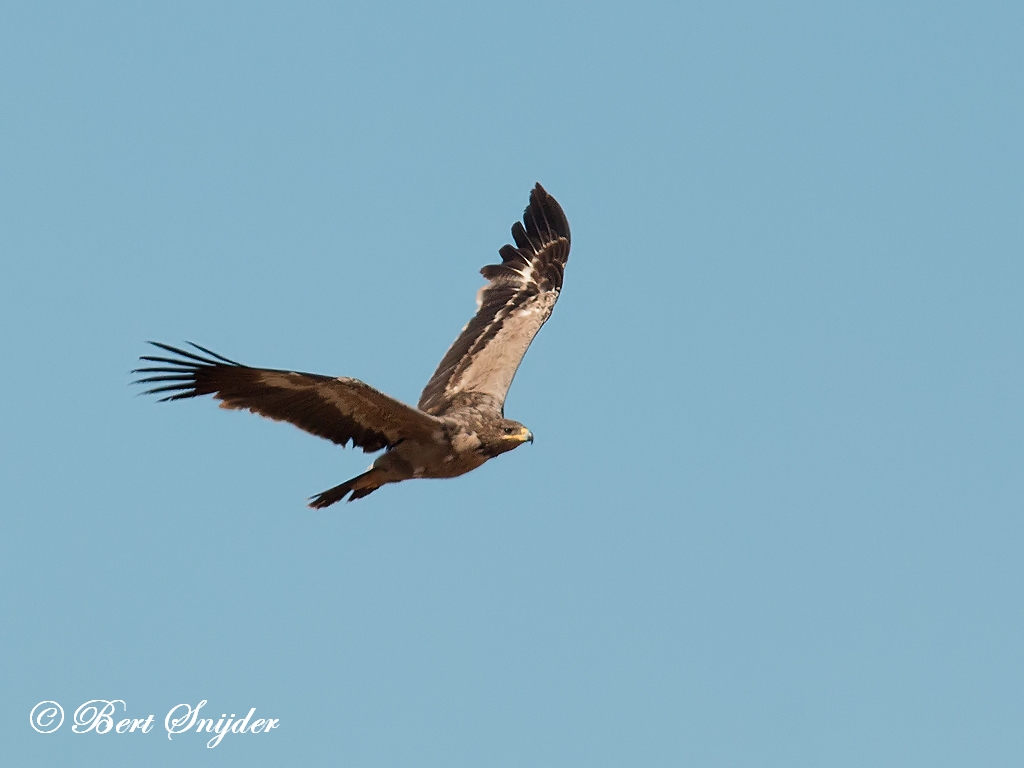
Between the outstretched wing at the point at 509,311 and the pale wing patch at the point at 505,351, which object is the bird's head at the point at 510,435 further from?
the pale wing patch at the point at 505,351

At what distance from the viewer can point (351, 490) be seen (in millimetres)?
11281

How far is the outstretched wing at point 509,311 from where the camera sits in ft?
41.0

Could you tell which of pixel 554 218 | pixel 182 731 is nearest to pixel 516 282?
pixel 554 218

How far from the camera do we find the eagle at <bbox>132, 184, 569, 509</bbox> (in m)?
9.88

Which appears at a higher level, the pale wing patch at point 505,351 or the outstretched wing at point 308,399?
the pale wing patch at point 505,351

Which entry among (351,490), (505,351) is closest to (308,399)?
(351,490)

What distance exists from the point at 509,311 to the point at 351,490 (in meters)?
3.08

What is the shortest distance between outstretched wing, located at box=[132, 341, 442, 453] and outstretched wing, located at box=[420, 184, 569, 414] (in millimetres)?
1099

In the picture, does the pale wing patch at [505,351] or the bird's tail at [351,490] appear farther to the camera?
the pale wing patch at [505,351]

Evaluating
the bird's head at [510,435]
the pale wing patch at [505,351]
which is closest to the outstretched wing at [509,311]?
the pale wing patch at [505,351]

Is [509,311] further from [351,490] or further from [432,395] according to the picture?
[351,490]

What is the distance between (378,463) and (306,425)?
2.62ft

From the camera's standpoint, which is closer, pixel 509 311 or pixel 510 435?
pixel 510 435

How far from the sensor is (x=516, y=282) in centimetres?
1412
